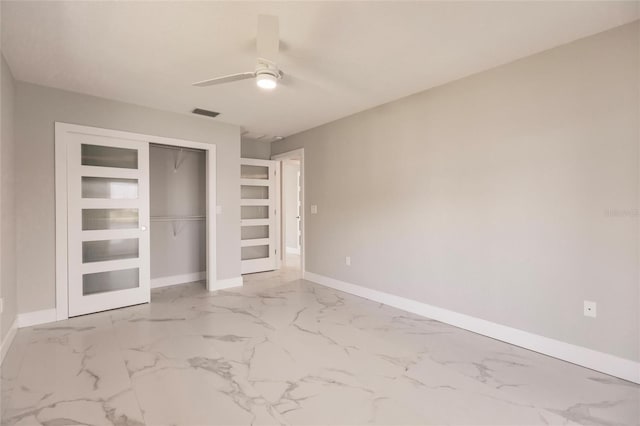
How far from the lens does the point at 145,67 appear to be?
2793mm

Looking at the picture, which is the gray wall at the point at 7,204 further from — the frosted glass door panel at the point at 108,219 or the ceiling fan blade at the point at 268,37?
the ceiling fan blade at the point at 268,37

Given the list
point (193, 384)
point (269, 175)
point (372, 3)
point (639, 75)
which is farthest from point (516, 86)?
point (269, 175)

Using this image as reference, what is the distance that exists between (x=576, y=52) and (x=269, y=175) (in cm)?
449

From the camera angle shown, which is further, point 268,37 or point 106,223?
point 106,223

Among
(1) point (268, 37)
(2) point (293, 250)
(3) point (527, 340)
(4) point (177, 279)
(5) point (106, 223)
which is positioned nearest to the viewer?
(1) point (268, 37)

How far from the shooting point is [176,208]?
16.5 feet

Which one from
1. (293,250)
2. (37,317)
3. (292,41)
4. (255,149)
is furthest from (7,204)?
(293,250)

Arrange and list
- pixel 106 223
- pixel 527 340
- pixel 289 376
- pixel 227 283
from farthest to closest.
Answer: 1. pixel 227 283
2. pixel 106 223
3. pixel 527 340
4. pixel 289 376

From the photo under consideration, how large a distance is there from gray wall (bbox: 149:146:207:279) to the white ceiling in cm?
164

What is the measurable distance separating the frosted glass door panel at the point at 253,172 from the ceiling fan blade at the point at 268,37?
3.56m

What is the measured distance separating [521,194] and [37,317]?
486cm

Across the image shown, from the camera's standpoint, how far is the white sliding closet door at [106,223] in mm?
3414

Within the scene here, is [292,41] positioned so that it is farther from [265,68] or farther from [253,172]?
[253,172]

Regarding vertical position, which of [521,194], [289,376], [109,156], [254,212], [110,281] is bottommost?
[289,376]
